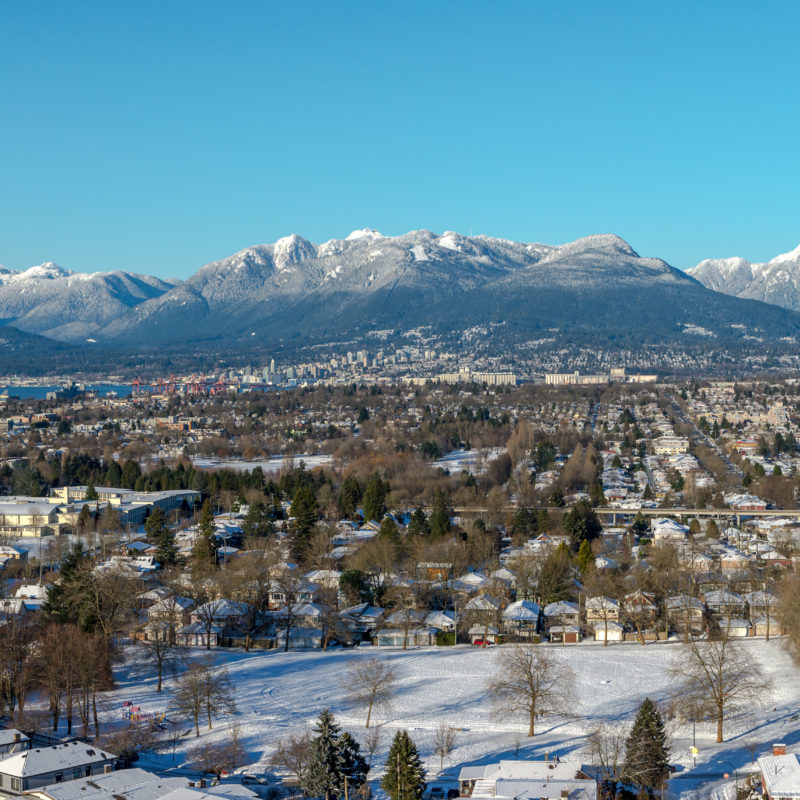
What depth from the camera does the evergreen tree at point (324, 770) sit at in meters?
15.5

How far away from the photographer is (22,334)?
19588 centimetres

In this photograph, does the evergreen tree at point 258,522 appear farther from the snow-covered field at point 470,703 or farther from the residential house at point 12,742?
the residential house at point 12,742

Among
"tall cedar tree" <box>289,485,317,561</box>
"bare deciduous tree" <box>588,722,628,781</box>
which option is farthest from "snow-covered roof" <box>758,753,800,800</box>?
"tall cedar tree" <box>289,485,317,561</box>

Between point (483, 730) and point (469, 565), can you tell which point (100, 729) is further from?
point (469, 565)

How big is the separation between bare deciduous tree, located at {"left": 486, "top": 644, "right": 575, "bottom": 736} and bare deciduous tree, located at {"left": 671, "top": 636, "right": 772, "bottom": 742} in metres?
1.98

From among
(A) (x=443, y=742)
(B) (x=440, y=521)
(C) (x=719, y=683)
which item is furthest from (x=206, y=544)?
(C) (x=719, y=683)

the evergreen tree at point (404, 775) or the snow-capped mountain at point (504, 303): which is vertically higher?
the snow-capped mountain at point (504, 303)

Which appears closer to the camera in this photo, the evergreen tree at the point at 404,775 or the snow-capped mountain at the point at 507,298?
the evergreen tree at the point at 404,775

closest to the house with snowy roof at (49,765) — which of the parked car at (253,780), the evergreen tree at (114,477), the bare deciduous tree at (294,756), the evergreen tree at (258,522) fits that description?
the parked car at (253,780)

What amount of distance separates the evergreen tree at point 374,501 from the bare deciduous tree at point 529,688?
18.0 meters

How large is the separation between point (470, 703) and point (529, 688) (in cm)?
123

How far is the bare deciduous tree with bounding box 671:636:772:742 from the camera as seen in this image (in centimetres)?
1828

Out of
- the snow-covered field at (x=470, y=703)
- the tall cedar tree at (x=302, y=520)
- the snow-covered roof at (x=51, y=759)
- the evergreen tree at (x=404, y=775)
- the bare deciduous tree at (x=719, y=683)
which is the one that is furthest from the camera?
the tall cedar tree at (x=302, y=520)

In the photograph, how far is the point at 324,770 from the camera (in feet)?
51.0
